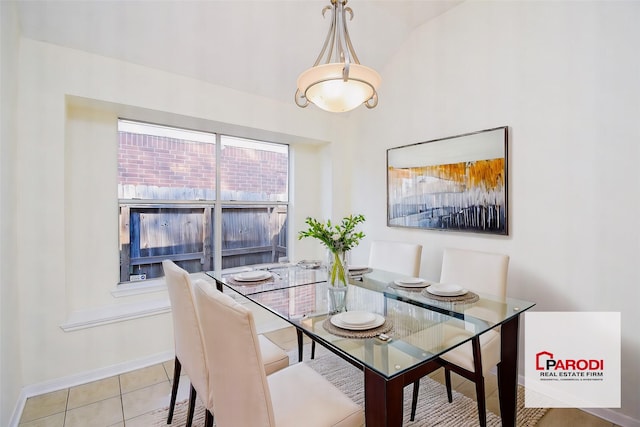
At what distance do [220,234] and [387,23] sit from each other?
2708mm

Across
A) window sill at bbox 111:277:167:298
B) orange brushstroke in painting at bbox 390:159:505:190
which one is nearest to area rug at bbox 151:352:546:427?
window sill at bbox 111:277:167:298

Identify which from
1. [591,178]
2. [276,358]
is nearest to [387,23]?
[591,178]

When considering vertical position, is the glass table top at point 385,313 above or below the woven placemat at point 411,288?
below

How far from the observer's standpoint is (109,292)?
2.53m

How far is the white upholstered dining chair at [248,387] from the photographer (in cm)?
100

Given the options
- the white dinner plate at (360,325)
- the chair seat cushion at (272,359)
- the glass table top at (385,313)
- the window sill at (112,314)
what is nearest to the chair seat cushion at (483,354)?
the glass table top at (385,313)

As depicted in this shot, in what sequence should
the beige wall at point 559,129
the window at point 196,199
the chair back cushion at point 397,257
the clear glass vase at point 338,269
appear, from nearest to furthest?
the beige wall at point 559,129
the clear glass vase at point 338,269
the chair back cushion at point 397,257
the window at point 196,199

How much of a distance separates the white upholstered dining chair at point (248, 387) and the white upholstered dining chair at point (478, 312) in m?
0.60

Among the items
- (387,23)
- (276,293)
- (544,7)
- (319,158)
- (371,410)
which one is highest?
(387,23)

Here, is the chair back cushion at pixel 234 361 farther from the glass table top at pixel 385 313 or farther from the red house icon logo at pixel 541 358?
the red house icon logo at pixel 541 358

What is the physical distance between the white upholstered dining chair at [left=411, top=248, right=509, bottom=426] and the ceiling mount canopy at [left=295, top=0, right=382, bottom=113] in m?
1.29

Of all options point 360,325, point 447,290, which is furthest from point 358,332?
point 447,290

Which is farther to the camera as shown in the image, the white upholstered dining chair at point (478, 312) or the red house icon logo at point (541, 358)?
the red house icon logo at point (541, 358)

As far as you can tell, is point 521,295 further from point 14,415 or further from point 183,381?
point 14,415
